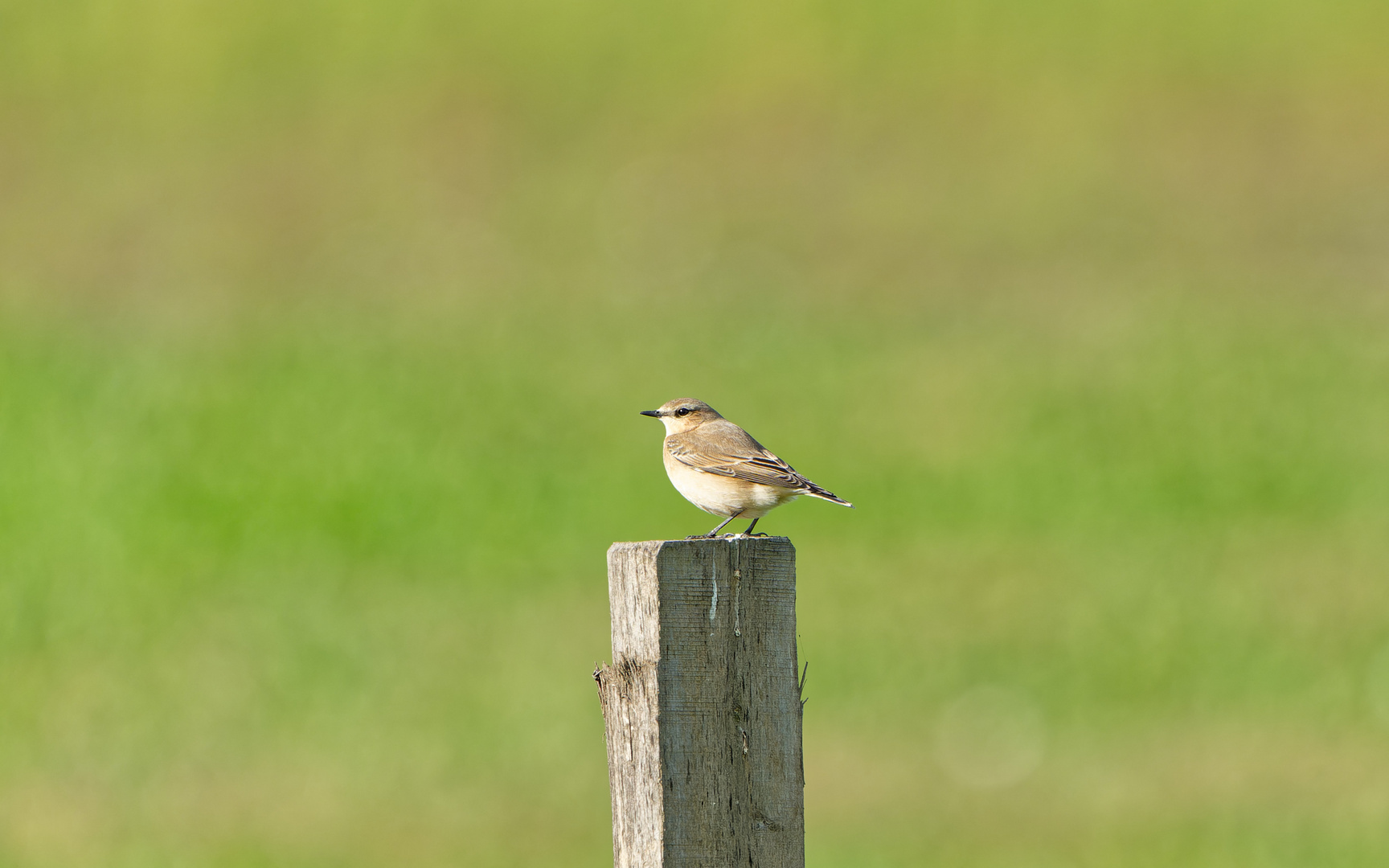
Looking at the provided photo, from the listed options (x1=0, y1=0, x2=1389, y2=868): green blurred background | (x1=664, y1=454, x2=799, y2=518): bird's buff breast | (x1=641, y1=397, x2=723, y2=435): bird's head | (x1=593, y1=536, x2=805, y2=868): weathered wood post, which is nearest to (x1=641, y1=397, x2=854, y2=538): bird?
(x1=664, y1=454, x2=799, y2=518): bird's buff breast

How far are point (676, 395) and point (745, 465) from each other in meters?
10.3

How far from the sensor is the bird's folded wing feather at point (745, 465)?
6.88 metres

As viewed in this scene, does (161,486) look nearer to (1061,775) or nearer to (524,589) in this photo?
(524,589)

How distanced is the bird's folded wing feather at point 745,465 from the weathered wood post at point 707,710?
282 centimetres

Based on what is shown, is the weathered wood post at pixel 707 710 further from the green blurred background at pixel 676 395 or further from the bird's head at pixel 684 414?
the green blurred background at pixel 676 395

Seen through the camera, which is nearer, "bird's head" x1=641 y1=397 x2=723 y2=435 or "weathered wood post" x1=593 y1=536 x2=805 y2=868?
"weathered wood post" x1=593 y1=536 x2=805 y2=868

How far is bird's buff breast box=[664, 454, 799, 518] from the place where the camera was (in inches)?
271

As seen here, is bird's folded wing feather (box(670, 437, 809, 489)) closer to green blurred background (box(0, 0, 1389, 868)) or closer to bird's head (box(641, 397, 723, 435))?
bird's head (box(641, 397, 723, 435))

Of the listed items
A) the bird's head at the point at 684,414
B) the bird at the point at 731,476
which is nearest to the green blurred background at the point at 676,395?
the bird's head at the point at 684,414

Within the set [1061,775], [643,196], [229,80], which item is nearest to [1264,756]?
[1061,775]

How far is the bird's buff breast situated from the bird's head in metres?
0.97

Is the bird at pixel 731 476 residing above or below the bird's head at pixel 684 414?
below

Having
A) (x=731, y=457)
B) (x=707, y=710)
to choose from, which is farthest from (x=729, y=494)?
(x=707, y=710)

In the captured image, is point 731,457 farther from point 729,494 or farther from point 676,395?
point 676,395
